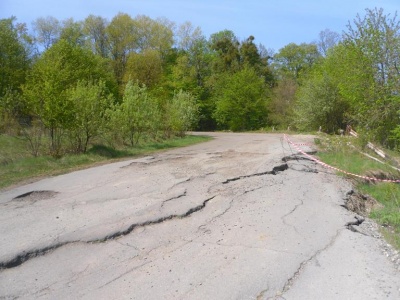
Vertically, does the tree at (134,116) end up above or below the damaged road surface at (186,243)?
above

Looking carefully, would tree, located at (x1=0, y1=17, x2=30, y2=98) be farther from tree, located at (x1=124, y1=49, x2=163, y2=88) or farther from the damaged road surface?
the damaged road surface

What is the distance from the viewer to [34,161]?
1430cm

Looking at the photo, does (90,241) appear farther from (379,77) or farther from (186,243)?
(379,77)

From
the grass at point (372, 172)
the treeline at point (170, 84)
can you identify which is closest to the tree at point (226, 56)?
the treeline at point (170, 84)

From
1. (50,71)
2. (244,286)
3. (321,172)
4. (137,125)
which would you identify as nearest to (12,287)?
(244,286)

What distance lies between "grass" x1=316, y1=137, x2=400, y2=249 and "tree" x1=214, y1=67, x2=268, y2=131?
1192 inches

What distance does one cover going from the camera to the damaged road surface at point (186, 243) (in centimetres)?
470

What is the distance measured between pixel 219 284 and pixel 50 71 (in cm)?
1401

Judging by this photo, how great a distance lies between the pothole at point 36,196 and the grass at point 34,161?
5.27 ft

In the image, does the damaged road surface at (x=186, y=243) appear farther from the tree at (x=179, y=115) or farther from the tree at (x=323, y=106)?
the tree at (x=323, y=106)

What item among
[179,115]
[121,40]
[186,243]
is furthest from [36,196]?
[121,40]

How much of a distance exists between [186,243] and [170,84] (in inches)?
1760

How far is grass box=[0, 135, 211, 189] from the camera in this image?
40.0 feet

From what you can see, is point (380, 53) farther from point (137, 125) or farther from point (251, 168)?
point (137, 125)
